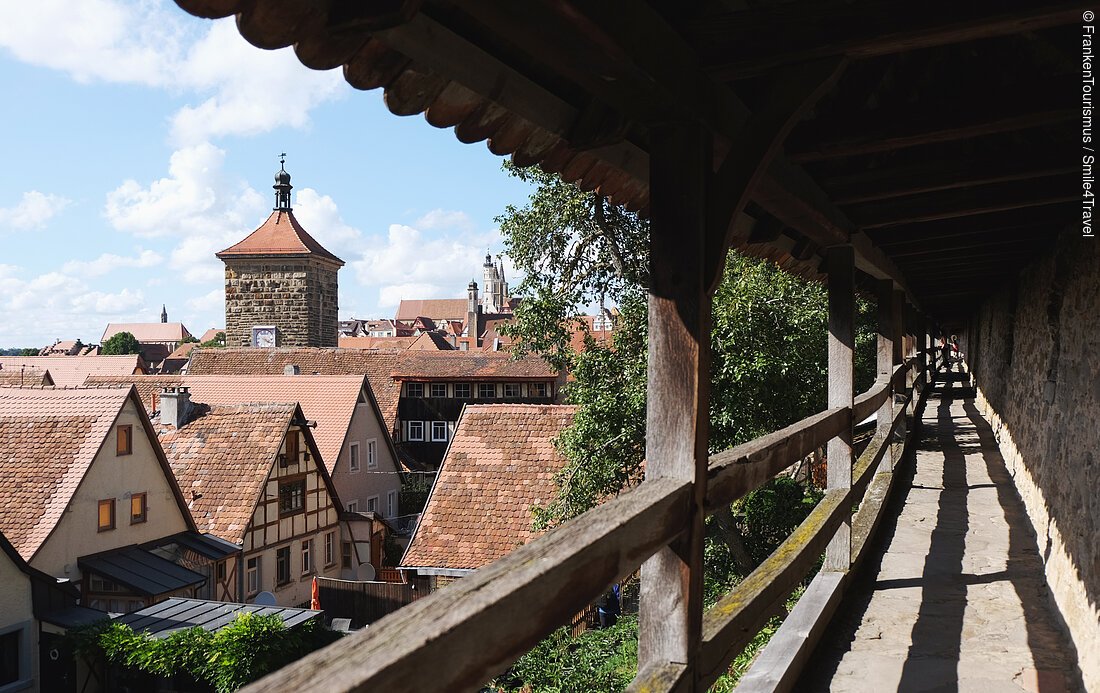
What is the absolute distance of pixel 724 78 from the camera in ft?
7.31

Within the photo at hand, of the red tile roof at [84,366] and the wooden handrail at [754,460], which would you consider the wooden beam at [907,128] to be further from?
the red tile roof at [84,366]

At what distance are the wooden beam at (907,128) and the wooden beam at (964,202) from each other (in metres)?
1.27

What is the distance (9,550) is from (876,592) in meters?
12.2

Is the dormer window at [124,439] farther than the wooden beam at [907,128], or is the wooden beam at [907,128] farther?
the dormer window at [124,439]

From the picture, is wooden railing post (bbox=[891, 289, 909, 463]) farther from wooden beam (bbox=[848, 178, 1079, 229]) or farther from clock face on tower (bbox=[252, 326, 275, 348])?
clock face on tower (bbox=[252, 326, 275, 348])

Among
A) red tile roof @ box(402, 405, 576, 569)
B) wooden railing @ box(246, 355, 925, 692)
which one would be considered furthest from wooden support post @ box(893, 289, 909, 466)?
red tile roof @ box(402, 405, 576, 569)

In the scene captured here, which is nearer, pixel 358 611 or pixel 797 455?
pixel 797 455

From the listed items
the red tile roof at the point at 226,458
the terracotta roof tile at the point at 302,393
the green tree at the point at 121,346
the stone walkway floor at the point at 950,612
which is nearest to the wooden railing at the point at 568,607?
the stone walkway floor at the point at 950,612

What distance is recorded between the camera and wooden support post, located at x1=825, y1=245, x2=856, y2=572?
434cm

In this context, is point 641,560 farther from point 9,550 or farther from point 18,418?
point 18,418

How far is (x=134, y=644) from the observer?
12.1 metres

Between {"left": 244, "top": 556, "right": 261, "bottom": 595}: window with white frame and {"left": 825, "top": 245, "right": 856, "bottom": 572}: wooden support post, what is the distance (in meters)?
15.0

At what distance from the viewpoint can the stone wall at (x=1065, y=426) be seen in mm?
3271

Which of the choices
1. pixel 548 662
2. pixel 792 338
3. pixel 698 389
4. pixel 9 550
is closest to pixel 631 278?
pixel 792 338
